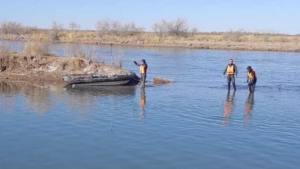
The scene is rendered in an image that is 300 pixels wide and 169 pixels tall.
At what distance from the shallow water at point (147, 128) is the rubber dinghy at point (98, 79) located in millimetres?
808

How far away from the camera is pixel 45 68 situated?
99.4 ft

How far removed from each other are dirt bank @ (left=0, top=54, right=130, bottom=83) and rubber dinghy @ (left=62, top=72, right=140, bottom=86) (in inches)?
66.7

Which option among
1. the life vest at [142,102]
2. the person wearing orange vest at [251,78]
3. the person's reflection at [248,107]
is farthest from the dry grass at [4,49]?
the person's reflection at [248,107]

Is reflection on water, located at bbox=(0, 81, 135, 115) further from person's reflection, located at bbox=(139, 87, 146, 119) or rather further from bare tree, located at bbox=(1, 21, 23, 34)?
bare tree, located at bbox=(1, 21, 23, 34)

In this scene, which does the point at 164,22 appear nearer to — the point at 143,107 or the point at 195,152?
the point at 143,107

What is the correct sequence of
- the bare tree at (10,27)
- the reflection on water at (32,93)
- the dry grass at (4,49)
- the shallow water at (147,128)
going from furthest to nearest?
the bare tree at (10,27), the dry grass at (4,49), the reflection on water at (32,93), the shallow water at (147,128)

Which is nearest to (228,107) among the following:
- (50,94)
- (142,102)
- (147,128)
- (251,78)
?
(142,102)

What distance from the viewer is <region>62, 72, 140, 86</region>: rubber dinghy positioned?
87.4 feet

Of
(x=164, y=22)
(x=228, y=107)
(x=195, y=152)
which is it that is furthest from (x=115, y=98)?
(x=164, y=22)

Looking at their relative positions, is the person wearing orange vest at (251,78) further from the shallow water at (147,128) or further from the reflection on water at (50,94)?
the reflection on water at (50,94)

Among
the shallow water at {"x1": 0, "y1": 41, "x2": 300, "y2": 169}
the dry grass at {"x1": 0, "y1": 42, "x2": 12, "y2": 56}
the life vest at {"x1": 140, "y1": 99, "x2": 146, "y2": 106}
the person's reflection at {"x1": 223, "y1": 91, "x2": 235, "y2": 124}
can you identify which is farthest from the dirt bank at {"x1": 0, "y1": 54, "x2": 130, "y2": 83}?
the person's reflection at {"x1": 223, "y1": 91, "x2": 235, "y2": 124}

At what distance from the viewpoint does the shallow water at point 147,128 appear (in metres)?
12.1

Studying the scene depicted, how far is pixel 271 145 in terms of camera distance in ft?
45.1

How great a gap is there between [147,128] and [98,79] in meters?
11.9
